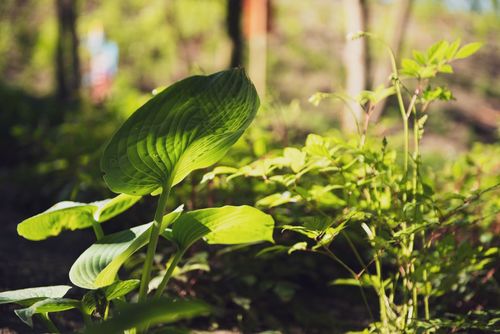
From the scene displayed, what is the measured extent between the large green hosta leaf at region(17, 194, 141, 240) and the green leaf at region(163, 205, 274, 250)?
165mm

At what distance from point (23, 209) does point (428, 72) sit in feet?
9.81

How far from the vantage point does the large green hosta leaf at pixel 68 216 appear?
161cm

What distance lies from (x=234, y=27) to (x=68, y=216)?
5.16 meters

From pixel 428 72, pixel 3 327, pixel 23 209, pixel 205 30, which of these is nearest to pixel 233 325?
pixel 3 327

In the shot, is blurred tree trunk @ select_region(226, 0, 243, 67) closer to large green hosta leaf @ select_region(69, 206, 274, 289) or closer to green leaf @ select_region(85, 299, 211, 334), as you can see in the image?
large green hosta leaf @ select_region(69, 206, 274, 289)

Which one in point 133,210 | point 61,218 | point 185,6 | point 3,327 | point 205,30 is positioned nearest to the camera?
point 61,218

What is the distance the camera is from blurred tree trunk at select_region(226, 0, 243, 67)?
6539mm

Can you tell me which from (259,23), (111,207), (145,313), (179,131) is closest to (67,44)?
(259,23)

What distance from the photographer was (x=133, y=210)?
2865mm

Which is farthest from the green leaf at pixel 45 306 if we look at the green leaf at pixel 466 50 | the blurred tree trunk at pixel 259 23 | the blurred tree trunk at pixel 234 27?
the blurred tree trunk at pixel 234 27

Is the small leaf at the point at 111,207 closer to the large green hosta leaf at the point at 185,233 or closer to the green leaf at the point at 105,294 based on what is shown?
the large green hosta leaf at the point at 185,233

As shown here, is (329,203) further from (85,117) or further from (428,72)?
(85,117)

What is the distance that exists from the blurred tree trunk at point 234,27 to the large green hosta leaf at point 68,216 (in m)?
4.97

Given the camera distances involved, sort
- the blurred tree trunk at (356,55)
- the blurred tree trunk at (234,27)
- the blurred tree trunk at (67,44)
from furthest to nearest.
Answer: the blurred tree trunk at (67,44), the blurred tree trunk at (234,27), the blurred tree trunk at (356,55)
